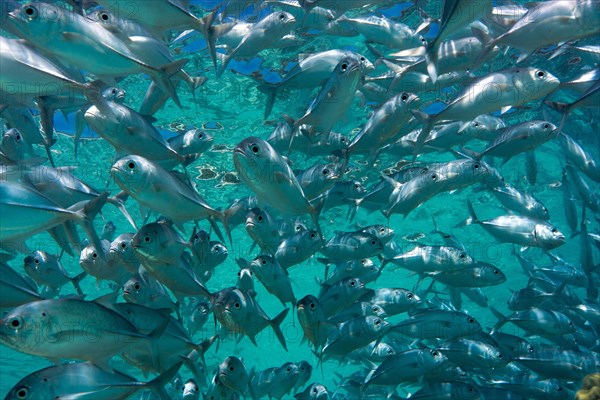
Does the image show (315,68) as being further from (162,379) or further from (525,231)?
(525,231)

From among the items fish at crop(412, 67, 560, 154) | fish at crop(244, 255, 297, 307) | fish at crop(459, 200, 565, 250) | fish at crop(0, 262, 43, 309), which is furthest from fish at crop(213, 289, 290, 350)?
fish at crop(459, 200, 565, 250)

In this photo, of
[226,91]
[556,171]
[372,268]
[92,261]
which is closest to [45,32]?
[92,261]

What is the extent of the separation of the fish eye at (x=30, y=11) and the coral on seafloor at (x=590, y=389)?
557 centimetres

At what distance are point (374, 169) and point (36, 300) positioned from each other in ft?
39.1

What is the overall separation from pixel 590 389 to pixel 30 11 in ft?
18.6

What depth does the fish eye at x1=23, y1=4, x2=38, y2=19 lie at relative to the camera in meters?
3.31

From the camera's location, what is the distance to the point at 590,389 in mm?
3830

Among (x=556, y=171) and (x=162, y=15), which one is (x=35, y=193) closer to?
(x=162, y=15)

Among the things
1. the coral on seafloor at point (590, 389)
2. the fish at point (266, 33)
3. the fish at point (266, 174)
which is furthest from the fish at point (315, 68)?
the coral on seafloor at point (590, 389)

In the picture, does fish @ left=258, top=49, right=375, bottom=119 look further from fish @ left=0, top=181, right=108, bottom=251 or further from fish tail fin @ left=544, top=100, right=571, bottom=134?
fish @ left=0, top=181, right=108, bottom=251

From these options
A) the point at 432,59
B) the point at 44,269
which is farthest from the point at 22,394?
the point at 432,59

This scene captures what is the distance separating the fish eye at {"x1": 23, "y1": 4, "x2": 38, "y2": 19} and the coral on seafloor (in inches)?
219

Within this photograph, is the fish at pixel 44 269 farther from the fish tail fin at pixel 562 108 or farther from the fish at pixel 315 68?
the fish tail fin at pixel 562 108

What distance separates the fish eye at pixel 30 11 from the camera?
10.9ft
